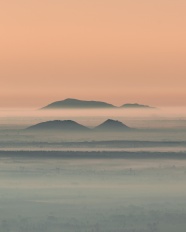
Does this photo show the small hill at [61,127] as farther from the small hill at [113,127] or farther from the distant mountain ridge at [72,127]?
the small hill at [113,127]

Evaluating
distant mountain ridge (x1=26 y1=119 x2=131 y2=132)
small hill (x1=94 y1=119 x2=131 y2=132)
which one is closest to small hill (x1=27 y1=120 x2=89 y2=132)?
distant mountain ridge (x1=26 y1=119 x2=131 y2=132)

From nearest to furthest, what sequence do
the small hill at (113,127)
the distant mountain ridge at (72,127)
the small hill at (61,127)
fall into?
1. the small hill at (61,127)
2. the distant mountain ridge at (72,127)
3. the small hill at (113,127)

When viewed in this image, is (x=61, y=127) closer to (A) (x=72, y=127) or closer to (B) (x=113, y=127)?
(A) (x=72, y=127)

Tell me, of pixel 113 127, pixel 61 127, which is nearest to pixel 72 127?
pixel 61 127

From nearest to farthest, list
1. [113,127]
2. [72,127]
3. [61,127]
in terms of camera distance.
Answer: [72,127], [61,127], [113,127]

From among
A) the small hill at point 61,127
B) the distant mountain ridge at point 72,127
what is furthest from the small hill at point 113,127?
the small hill at point 61,127

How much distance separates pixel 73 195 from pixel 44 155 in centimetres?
4014

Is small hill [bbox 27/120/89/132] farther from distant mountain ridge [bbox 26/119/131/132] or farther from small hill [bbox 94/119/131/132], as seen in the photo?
small hill [bbox 94/119/131/132]

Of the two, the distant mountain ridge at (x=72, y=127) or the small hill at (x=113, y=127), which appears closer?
the distant mountain ridge at (x=72, y=127)

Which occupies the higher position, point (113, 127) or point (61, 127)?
point (61, 127)

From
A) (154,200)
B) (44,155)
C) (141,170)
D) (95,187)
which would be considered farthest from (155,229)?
(44,155)

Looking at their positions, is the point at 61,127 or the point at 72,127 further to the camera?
the point at 61,127

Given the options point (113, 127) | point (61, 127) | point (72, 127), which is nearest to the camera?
point (72, 127)

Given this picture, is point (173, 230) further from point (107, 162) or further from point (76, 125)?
point (76, 125)
